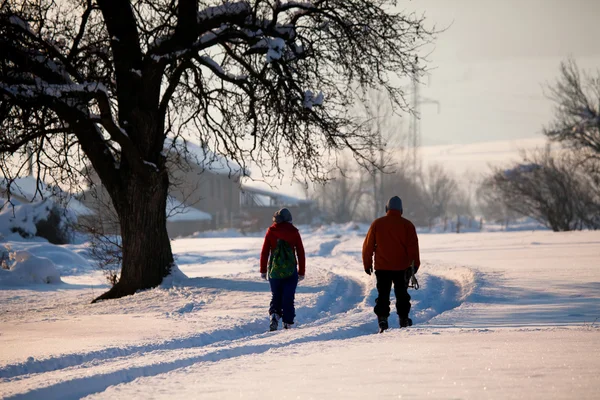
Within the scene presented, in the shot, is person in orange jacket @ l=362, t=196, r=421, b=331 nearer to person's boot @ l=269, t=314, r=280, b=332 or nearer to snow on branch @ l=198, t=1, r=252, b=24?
person's boot @ l=269, t=314, r=280, b=332

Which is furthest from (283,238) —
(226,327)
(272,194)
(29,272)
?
(272,194)

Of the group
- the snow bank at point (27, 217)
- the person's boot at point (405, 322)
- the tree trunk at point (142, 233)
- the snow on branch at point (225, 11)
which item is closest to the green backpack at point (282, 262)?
the person's boot at point (405, 322)

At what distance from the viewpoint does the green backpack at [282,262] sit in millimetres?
11445

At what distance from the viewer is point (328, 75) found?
53.6ft

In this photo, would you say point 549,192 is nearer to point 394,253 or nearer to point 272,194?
point 394,253

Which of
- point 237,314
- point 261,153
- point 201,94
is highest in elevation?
point 201,94

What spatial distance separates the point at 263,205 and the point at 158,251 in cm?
5821

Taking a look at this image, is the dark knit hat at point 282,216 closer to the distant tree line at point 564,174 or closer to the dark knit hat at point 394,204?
the dark knit hat at point 394,204

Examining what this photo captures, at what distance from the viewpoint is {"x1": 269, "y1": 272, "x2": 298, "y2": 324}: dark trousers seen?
11.4m

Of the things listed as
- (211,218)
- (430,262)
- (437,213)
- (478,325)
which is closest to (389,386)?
(478,325)

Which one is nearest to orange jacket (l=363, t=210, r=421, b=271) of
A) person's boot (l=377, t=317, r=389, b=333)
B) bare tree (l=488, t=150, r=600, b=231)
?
person's boot (l=377, t=317, r=389, b=333)

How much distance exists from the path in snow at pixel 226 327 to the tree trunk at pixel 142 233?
76cm

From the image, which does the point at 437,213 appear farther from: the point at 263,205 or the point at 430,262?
the point at 430,262

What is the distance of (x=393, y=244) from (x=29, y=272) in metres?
15.4
